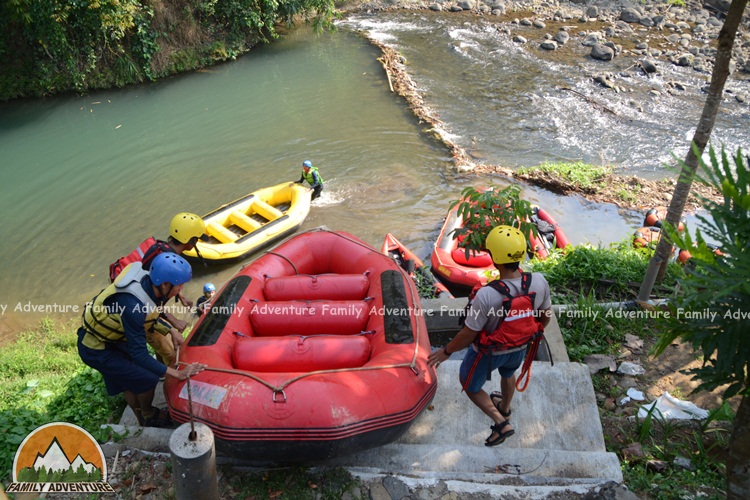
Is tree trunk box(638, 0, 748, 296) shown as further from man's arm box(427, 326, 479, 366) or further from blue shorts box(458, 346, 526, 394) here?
man's arm box(427, 326, 479, 366)

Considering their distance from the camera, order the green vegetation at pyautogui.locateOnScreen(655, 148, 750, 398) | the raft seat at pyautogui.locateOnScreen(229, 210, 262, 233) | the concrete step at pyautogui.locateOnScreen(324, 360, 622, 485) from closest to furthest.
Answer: the green vegetation at pyautogui.locateOnScreen(655, 148, 750, 398), the concrete step at pyautogui.locateOnScreen(324, 360, 622, 485), the raft seat at pyautogui.locateOnScreen(229, 210, 262, 233)

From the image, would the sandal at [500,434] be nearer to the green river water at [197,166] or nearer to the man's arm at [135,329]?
the man's arm at [135,329]

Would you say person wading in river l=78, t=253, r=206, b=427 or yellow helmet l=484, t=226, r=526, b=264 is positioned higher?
yellow helmet l=484, t=226, r=526, b=264

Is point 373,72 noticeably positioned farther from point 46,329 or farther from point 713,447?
point 713,447

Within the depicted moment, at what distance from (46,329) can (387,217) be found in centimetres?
520

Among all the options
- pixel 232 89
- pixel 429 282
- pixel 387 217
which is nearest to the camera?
pixel 429 282

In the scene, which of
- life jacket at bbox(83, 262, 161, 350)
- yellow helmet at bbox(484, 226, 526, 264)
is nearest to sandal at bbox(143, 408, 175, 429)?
life jacket at bbox(83, 262, 161, 350)

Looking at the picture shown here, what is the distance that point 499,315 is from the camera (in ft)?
10.7

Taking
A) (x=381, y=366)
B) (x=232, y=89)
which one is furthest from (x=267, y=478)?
(x=232, y=89)

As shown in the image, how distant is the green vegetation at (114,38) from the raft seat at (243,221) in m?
6.90

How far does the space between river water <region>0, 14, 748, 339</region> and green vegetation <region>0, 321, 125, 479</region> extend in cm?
162

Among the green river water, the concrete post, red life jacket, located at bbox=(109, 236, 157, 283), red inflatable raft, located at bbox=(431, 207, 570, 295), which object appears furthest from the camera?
the green river water

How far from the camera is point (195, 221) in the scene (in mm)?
4445

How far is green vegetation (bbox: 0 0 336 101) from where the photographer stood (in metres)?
12.4
